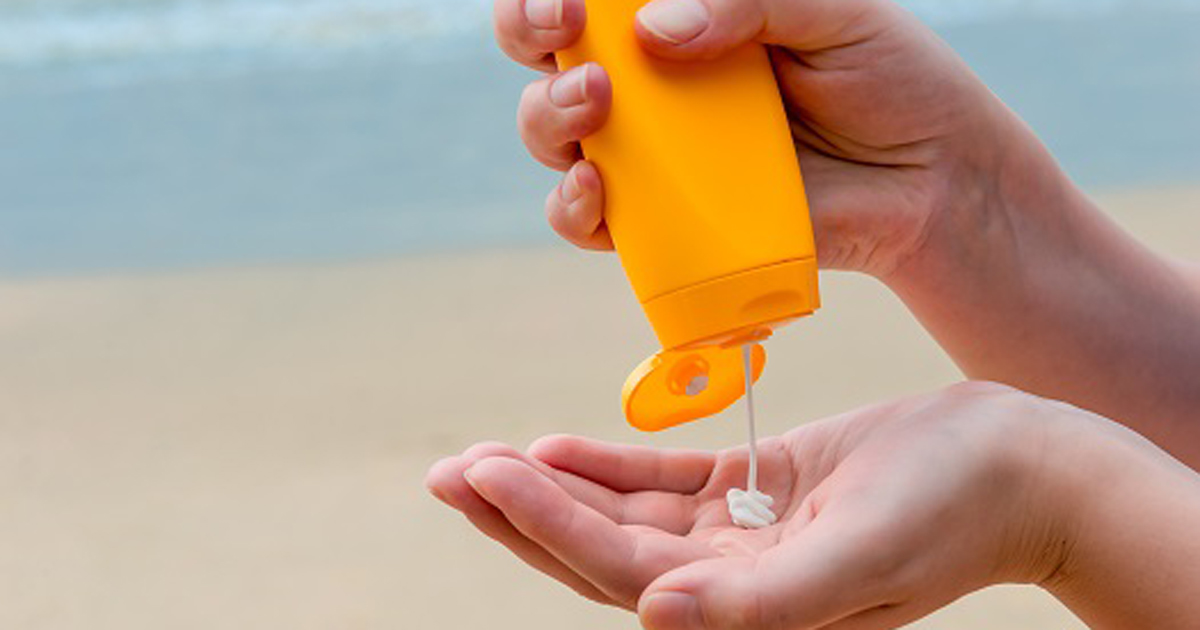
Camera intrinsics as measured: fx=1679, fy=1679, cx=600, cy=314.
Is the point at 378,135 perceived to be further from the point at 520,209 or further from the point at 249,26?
the point at 249,26

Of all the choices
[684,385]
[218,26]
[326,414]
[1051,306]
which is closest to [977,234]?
[1051,306]

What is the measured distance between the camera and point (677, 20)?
999mm

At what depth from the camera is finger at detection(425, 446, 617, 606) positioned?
931 mm

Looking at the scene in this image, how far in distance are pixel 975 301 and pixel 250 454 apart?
111cm

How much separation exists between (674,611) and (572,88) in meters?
0.35

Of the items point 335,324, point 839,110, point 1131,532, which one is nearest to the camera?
point 1131,532

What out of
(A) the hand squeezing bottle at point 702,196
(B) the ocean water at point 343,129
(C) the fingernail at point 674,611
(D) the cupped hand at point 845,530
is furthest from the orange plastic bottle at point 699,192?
(B) the ocean water at point 343,129

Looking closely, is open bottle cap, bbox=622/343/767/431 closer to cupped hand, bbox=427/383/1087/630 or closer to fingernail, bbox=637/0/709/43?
cupped hand, bbox=427/383/1087/630

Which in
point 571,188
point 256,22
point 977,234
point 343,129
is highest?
point 256,22

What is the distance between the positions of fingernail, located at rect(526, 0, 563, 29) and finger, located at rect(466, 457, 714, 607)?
11.4 inches

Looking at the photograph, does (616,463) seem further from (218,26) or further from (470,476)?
(218,26)

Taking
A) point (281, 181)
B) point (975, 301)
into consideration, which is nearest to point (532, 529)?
point (975, 301)

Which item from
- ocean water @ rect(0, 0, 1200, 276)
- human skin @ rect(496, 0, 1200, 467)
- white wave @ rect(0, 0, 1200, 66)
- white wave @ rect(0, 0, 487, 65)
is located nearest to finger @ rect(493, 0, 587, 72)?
human skin @ rect(496, 0, 1200, 467)

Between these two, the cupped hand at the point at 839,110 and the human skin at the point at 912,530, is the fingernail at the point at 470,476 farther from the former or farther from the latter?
the cupped hand at the point at 839,110
